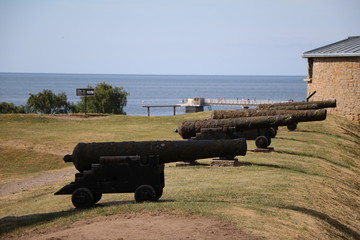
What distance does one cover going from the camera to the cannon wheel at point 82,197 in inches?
501

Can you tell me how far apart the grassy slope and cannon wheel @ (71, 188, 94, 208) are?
0.23 metres

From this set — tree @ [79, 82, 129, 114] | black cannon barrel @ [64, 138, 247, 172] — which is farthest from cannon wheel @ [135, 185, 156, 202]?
tree @ [79, 82, 129, 114]

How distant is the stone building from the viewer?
4381cm

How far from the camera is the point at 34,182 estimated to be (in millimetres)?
23938

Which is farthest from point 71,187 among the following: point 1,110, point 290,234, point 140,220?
point 1,110

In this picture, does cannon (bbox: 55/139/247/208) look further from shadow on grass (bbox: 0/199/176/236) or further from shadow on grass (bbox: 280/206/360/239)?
shadow on grass (bbox: 280/206/360/239)

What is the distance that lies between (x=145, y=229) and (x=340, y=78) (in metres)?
35.8

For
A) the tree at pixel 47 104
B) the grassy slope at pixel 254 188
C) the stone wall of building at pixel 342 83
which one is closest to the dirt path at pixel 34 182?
the grassy slope at pixel 254 188

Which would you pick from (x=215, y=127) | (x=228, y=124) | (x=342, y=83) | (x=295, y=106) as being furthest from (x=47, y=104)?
(x=215, y=127)

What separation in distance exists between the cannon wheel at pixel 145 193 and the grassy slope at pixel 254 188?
0.72 feet

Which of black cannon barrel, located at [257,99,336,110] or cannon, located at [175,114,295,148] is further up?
black cannon barrel, located at [257,99,336,110]

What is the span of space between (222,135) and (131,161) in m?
7.43

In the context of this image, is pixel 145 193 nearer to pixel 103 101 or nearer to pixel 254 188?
pixel 254 188

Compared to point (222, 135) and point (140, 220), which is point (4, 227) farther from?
point (222, 135)
